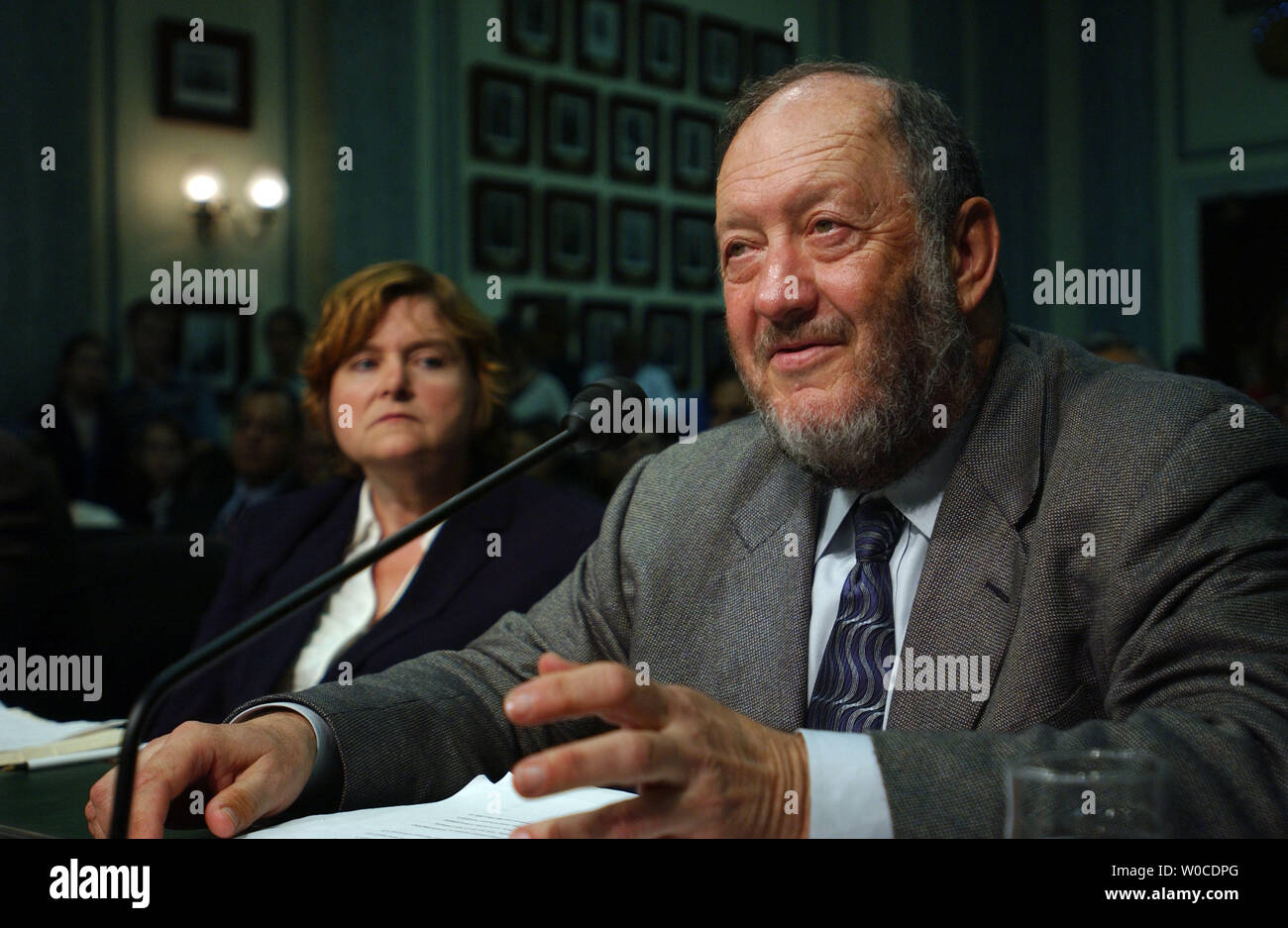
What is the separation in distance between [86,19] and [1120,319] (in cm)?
637

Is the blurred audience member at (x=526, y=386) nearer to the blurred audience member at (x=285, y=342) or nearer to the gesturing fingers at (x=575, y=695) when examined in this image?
the blurred audience member at (x=285, y=342)

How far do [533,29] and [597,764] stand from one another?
22.3 ft

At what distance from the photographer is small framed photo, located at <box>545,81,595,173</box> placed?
727 cm

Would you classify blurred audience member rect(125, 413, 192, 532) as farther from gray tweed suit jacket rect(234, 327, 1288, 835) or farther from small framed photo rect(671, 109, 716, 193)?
gray tweed suit jacket rect(234, 327, 1288, 835)

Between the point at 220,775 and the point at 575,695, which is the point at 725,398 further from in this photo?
the point at 575,695

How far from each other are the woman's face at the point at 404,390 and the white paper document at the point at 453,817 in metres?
1.22

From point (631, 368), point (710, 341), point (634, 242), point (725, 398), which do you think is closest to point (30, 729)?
point (725, 398)

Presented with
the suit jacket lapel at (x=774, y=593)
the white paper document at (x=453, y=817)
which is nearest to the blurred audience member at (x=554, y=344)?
the suit jacket lapel at (x=774, y=593)
